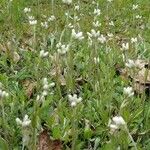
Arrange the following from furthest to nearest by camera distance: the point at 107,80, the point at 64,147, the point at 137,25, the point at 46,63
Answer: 1. the point at 137,25
2. the point at 46,63
3. the point at 107,80
4. the point at 64,147

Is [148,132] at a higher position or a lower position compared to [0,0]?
lower

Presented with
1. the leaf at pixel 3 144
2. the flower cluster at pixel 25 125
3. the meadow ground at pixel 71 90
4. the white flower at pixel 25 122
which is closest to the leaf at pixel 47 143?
the meadow ground at pixel 71 90

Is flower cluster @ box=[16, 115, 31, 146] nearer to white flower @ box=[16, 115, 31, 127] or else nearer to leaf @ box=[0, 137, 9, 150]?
white flower @ box=[16, 115, 31, 127]

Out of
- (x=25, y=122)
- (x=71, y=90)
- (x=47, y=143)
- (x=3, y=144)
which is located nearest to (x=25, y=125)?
(x=25, y=122)

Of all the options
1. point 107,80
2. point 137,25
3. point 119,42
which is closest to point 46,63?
point 107,80

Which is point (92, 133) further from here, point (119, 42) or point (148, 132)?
point (119, 42)

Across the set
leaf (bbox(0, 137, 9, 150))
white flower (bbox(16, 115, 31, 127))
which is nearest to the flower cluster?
white flower (bbox(16, 115, 31, 127))

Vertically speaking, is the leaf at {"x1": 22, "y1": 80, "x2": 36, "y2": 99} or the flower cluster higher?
the flower cluster

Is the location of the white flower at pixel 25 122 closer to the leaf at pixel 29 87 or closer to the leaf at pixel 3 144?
the leaf at pixel 3 144
